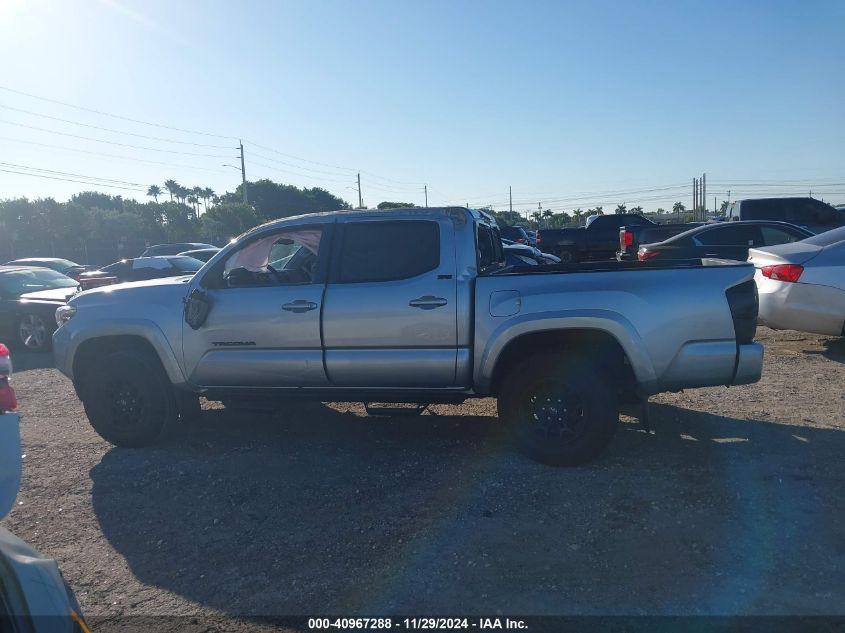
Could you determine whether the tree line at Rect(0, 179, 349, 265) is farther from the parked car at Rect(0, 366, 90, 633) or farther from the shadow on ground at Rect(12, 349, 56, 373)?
the parked car at Rect(0, 366, 90, 633)

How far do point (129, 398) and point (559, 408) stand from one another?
3.64m

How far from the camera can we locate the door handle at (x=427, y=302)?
5.02 meters

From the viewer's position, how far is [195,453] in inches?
225

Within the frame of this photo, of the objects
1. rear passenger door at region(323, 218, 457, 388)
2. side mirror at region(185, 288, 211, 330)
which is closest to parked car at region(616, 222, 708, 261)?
rear passenger door at region(323, 218, 457, 388)

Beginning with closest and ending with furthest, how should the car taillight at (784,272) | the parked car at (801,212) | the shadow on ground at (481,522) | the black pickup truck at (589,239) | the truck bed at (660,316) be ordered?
the shadow on ground at (481,522), the truck bed at (660,316), the car taillight at (784,272), the parked car at (801,212), the black pickup truck at (589,239)

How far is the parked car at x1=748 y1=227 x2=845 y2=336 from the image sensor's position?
7.66m

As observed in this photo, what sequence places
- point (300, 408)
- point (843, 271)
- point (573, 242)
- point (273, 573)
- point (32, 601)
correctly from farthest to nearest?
point (573, 242) < point (843, 271) < point (300, 408) < point (273, 573) < point (32, 601)

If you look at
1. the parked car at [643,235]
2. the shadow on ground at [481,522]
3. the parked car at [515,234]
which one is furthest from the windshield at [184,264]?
the parked car at [515,234]

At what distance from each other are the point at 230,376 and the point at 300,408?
152 centimetres

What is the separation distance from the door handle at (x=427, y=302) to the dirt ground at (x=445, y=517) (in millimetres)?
1259

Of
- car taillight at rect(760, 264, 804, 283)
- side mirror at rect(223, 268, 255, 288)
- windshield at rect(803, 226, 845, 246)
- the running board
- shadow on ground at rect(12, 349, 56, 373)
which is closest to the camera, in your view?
the running board

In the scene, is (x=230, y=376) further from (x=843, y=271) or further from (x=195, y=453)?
(x=843, y=271)

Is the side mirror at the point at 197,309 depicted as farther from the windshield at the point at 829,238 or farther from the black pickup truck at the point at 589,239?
the black pickup truck at the point at 589,239

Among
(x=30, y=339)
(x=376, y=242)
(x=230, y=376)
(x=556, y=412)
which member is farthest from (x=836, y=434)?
(x=30, y=339)
